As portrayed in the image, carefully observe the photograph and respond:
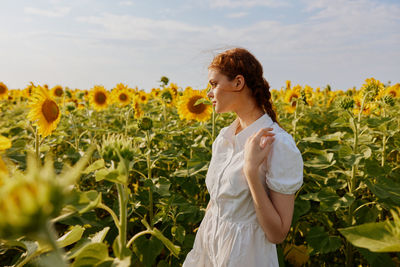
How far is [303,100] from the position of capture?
3.95 m

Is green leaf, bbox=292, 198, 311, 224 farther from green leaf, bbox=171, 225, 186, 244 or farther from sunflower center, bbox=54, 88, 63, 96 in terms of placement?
sunflower center, bbox=54, 88, 63, 96

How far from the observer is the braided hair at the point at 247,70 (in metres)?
1.63

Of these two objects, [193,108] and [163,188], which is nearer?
[163,188]

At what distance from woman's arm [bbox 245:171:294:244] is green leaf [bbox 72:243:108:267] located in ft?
2.41

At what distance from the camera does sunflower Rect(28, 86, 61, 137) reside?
2621mm

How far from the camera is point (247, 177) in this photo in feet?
→ 4.42

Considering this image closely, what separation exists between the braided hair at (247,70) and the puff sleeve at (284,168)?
337 mm

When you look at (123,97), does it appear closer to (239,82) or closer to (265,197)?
(239,82)

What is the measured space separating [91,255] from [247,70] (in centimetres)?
120

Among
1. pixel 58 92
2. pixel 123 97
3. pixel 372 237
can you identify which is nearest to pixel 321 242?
pixel 372 237

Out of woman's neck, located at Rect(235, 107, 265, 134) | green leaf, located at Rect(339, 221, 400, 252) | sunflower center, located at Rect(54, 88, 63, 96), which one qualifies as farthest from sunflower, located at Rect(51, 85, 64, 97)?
green leaf, located at Rect(339, 221, 400, 252)

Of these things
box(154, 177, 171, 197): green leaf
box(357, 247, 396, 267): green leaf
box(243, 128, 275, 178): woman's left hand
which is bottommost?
box(357, 247, 396, 267): green leaf

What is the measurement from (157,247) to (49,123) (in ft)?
4.58

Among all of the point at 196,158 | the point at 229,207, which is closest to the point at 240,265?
the point at 229,207
